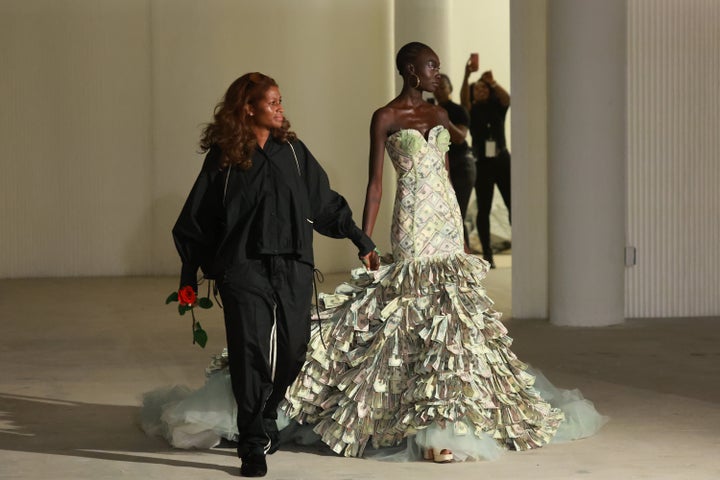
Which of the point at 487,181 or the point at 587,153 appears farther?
the point at 487,181

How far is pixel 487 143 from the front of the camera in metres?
13.8

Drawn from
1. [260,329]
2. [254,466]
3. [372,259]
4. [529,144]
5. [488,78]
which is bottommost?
[254,466]

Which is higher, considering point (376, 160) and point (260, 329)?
point (376, 160)

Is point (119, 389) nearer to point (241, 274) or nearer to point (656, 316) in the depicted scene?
point (241, 274)

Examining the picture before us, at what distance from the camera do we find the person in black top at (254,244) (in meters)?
5.40

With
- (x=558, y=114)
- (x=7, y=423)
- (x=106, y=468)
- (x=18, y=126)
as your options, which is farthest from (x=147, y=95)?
(x=106, y=468)

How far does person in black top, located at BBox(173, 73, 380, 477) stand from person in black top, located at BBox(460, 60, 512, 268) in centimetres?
831

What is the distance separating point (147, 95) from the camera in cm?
1355

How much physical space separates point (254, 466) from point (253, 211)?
960 mm

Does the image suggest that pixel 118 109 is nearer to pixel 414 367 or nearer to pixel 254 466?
pixel 414 367

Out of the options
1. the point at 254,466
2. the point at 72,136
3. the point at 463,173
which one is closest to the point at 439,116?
the point at 254,466

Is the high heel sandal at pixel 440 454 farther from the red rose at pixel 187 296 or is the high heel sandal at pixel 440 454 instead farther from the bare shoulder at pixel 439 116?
the bare shoulder at pixel 439 116

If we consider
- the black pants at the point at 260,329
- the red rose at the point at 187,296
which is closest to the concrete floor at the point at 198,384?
the black pants at the point at 260,329

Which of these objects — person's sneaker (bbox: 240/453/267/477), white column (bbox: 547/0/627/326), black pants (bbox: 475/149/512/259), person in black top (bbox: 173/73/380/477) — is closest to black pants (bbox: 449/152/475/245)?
black pants (bbox: 475/149/512/259)
